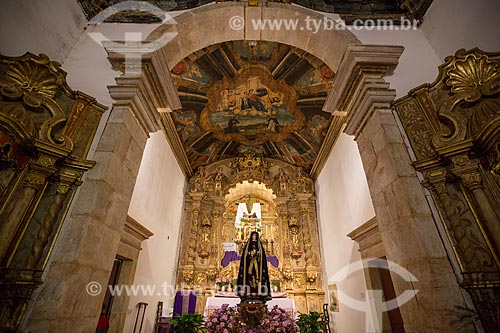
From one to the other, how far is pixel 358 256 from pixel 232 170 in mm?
5544

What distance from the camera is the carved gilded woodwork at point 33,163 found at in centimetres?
206

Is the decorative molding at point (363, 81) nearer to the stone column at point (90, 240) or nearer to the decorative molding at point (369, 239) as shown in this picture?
the decorative molding at point (369, 239)

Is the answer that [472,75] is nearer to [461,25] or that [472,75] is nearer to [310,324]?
[461,25]

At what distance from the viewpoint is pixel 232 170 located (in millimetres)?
9516

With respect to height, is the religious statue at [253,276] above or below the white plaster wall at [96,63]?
below

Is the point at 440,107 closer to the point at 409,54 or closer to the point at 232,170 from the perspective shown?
the point at 409,54

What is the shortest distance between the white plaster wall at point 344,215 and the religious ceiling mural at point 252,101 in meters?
1.21

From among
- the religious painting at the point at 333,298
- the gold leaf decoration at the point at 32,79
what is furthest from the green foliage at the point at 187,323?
the gold leaf decoration at the point at 32,79

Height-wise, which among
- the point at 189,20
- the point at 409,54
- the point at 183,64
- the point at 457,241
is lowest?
the point at 457,241

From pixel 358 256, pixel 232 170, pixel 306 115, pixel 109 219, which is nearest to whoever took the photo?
pixel 109 219

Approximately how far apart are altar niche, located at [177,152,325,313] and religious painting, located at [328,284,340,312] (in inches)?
20.9

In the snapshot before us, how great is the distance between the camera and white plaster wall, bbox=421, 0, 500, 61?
111 inches

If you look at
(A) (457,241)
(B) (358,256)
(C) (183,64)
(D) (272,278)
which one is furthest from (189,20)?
(D) (272,278)

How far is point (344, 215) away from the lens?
6090 millimetres
